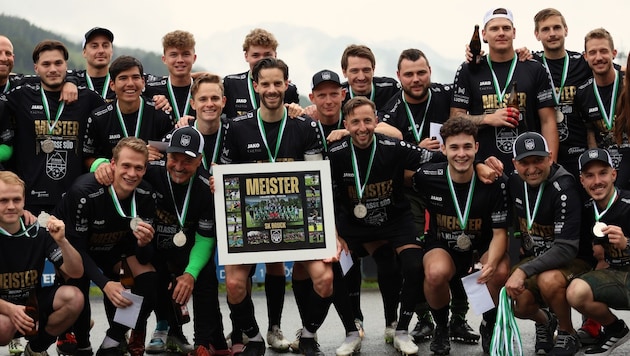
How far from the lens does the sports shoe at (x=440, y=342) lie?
7.33 metres

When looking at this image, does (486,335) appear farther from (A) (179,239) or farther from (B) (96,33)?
(B) (96,33)

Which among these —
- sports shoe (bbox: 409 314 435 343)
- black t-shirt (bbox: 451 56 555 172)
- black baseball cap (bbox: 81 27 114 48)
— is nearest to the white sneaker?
sports shoe (bbox: 409 314 435 343)

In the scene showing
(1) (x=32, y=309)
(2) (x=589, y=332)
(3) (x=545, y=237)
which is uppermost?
(3) (x=545, y=237)

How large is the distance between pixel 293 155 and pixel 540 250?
207 cm

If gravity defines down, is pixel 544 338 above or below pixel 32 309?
below

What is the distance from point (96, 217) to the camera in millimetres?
7035

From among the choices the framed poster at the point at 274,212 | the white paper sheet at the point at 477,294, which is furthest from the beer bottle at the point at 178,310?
the white paper sheet at the point at 477,294

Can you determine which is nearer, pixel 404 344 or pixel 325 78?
pixel 404 344

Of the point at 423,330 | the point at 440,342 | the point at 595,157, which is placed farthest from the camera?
the point at 423,330

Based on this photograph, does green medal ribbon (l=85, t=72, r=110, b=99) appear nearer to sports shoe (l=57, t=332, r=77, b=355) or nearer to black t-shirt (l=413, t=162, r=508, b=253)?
sports shoe (l=57, t=332, r=77, b=355)

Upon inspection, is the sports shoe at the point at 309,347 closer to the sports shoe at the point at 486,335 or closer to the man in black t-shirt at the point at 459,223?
the man in black t-shirt at the point at 459,223

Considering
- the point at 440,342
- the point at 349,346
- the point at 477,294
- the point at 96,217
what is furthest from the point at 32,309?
the point at 477,294

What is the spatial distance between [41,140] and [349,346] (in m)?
3.07

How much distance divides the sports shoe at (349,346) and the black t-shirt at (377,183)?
89cm
